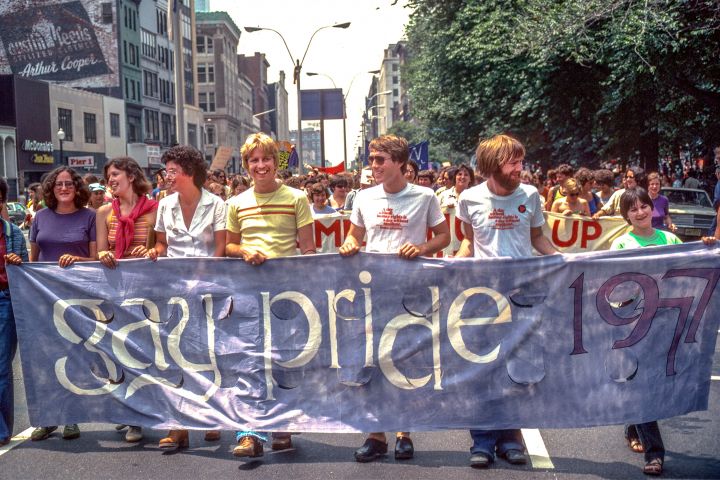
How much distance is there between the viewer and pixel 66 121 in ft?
193

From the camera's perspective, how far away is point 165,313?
20.4ft

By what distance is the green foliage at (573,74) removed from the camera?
68.1ft

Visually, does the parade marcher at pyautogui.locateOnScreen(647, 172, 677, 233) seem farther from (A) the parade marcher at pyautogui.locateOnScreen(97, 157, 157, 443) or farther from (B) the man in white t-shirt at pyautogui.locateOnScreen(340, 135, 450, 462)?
(A) the parade marcher at pyautogui.locateOnScreen(97, 157, 157, 443)

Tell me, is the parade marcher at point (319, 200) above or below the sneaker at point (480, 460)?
above

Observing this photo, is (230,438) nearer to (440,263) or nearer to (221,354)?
(221,354)

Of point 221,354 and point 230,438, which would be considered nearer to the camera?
point 221,354

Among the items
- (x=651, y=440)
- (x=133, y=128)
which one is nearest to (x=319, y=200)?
(x=651, y=440)

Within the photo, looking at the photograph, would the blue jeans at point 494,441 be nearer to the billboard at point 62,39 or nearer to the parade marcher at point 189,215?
the parade marcher at point 189,215

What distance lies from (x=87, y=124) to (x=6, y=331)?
58339 millimetres

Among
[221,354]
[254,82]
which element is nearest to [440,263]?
[221,354]

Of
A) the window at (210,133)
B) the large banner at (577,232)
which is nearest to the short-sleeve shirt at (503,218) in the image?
the large banner at (577,232)

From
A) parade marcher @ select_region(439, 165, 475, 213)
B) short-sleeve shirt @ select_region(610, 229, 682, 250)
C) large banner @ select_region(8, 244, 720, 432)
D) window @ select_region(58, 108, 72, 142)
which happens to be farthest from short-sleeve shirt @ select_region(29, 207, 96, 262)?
window @ select_region(58, 108, 72, 142)

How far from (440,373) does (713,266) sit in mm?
1680

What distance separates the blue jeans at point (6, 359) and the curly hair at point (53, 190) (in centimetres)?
66
